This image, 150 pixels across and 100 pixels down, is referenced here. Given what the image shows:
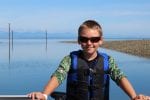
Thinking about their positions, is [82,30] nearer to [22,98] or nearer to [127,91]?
[127,91]

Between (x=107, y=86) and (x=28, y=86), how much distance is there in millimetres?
13599

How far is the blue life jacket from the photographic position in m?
4.36

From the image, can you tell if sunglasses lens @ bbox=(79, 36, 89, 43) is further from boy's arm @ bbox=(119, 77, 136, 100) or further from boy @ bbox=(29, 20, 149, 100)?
boy's arm @ bbox=(119, 77, 136, 100)

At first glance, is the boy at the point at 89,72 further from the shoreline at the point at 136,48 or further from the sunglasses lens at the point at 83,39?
the shoreline at the point at 136,48

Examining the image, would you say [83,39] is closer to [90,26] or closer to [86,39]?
[86,39]

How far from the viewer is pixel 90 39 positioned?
4234mm

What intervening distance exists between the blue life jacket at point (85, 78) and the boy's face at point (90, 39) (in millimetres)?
163

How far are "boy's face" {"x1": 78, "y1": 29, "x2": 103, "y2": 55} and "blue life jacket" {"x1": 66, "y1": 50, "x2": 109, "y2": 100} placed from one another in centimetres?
16

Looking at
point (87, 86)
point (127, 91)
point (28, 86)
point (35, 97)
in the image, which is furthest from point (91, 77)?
point (28, 86)

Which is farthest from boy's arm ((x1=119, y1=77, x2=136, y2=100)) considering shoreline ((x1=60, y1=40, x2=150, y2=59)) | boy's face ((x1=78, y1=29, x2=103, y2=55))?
shoreline ((x1=60, y1=40, x2=150, y2=59))

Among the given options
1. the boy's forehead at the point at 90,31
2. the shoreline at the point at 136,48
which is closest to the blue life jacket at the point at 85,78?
the boy's forehead at the point at 90,31

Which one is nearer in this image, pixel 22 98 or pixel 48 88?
pixel 48 88

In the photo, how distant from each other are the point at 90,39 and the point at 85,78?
384mm

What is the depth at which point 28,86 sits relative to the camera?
1786 cm
